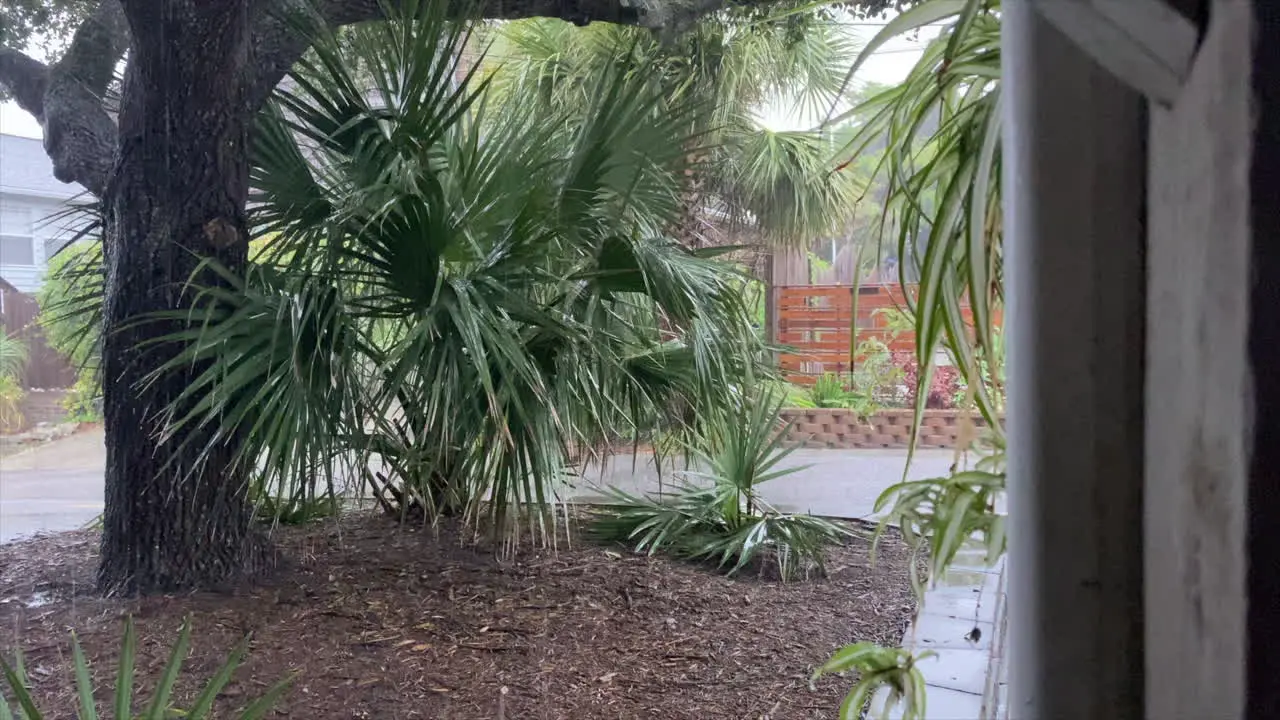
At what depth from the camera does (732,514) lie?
2414 mm

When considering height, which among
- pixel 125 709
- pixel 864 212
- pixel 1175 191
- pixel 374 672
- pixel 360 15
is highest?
pixel 360 15

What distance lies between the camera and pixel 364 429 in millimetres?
1750

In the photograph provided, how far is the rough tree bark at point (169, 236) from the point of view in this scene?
1.79m

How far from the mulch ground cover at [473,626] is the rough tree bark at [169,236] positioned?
0.41 ft

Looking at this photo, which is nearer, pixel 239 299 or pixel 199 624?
pixel 199 624

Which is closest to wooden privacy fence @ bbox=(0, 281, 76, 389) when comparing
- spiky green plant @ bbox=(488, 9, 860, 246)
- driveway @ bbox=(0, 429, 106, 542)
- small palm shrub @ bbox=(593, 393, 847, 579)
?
driveway @ bbox=(0, 429, 106, 542)

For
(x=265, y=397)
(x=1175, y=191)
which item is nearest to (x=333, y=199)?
(x=265, y=397)

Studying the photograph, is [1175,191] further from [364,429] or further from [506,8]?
[506,8]

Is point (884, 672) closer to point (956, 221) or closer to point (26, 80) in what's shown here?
point (956, 221)

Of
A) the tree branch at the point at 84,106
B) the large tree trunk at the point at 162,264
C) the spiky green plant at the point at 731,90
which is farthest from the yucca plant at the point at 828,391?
the tree branch at the point at 84,106

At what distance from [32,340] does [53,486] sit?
0.34 m

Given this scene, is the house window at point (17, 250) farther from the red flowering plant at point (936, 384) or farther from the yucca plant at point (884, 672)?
the yucca plant at point (884, 672)

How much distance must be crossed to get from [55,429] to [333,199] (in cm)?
72

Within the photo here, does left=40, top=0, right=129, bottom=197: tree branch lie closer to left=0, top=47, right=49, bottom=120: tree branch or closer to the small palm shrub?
left=0, top=47, right=49, bottom=120: tree branch
